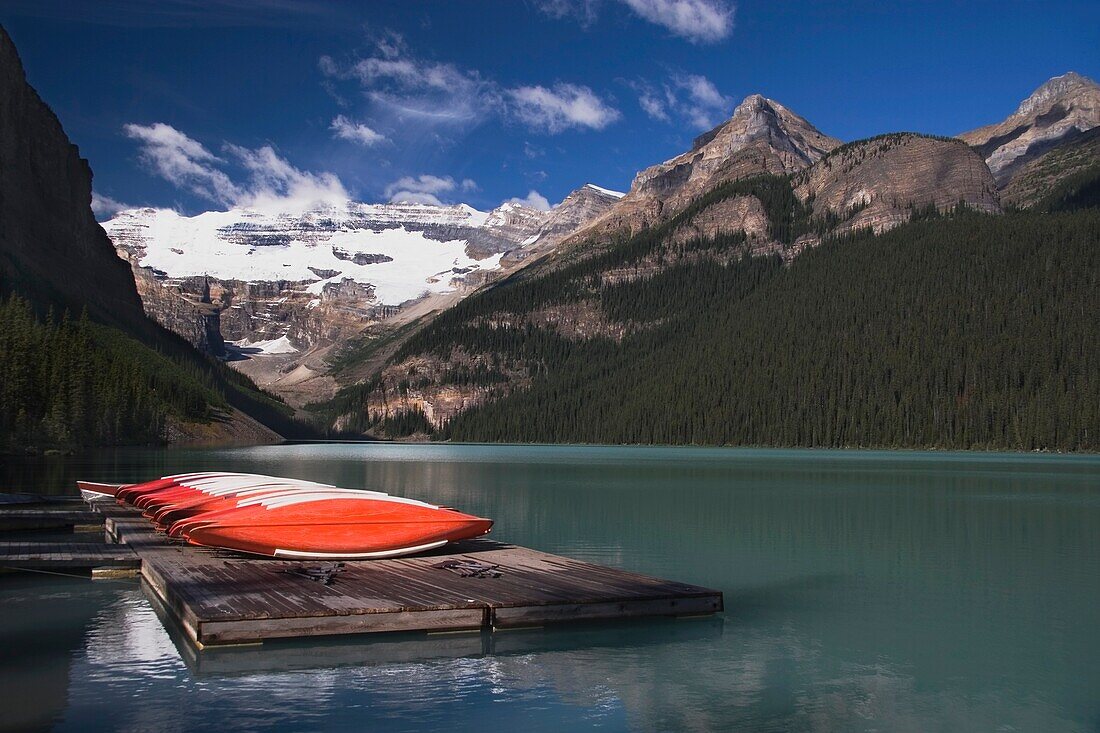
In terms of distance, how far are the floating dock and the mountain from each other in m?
74.8

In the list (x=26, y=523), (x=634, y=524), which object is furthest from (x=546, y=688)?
(x=26, y=523)

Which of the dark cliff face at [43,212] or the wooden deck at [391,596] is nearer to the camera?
the wooden deck at [391,596]

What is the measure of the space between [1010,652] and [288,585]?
46.9 feet

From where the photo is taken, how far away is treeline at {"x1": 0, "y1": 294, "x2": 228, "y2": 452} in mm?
89375

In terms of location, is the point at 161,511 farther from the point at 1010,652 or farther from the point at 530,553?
the point at 1010,652

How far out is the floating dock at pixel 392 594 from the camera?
16547mm

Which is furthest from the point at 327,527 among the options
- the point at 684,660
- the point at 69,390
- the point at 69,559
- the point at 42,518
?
the point at 69,390

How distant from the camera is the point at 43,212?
553 feet

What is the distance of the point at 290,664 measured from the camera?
50.2ft

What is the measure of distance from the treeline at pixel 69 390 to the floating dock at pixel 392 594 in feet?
247

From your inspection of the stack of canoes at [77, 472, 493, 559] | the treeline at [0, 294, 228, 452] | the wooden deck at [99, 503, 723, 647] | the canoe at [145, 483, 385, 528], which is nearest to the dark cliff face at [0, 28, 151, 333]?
the treeline at [0, 294, 228, 452]

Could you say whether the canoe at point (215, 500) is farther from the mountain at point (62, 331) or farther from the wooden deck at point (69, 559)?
the mountain at point (62, 331)

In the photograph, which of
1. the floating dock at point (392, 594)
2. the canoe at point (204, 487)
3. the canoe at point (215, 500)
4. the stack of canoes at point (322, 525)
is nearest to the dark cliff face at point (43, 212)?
the canoe at point (204, 487)

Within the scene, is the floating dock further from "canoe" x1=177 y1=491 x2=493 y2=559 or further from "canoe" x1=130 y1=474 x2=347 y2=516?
"canoe" x1=130 y1=474 x2=347 y2=516
